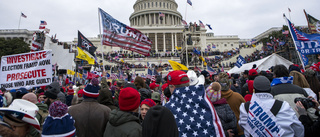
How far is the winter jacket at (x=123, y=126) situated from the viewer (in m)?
2.64

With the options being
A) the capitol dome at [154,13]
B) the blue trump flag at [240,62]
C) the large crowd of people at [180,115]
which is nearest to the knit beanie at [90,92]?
the large crowd of people at [180,115]

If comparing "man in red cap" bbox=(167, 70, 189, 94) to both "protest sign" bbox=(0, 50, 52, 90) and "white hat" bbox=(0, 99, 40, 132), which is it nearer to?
"white hat" bbox=(0, 99, 40, 132)

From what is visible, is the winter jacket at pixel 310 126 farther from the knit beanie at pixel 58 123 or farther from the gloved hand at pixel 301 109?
the knit beanie at pixel 58 123

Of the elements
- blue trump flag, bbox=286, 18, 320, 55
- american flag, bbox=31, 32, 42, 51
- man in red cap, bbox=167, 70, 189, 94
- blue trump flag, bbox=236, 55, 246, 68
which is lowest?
man in red cap, bbox=167, 70, 189, 94

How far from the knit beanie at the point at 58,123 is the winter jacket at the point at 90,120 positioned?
94cm

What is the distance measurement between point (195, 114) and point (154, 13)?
88.9 metres

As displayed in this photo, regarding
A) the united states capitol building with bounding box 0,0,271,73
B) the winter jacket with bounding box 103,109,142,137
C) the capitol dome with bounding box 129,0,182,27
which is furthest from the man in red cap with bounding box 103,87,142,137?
the capitol dome with bounding box 129,0,182,27

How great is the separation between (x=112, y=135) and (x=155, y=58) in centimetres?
4566

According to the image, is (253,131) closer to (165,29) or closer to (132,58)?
(132,58)

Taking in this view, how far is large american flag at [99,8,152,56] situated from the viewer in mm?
10219

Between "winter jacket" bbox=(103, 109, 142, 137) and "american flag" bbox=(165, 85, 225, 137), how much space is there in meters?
0.64

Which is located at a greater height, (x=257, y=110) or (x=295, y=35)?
(x=295, y=35)

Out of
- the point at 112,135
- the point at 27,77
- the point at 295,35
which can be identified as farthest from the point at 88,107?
the point at 295,35

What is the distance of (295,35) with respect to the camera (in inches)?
337
